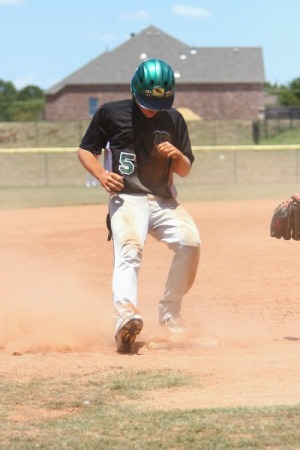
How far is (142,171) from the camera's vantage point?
7121 millimetres

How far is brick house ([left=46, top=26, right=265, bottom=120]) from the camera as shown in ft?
209

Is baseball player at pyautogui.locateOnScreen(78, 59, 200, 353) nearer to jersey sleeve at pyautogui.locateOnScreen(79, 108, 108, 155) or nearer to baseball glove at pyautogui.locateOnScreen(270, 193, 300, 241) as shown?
jersey sleeve at pyautogui.locateOnScreen(79, 108, 108, 155)

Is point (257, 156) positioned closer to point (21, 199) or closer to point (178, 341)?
point (21, 199)

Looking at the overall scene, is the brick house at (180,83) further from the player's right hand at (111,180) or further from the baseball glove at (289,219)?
the player's right hand at (111,180)

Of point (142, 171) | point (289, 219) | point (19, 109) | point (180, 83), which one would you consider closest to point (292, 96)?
point (180, 83)

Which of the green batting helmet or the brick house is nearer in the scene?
the green batting helmet

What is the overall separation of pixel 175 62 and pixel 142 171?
58.6 meters

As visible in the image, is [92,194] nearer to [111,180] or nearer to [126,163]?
[126,163]

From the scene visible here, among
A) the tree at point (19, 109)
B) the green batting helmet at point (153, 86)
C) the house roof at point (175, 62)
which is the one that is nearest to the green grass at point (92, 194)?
the green batting helmet at point (153, 86)

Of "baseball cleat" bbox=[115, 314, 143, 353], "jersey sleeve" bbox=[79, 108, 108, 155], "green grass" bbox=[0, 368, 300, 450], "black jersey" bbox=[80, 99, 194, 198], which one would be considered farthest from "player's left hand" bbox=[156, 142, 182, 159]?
"green grass" bbox=[0, 368, 300, 450]

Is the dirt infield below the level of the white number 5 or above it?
below

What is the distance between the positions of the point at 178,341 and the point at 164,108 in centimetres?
164

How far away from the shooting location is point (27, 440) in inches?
177

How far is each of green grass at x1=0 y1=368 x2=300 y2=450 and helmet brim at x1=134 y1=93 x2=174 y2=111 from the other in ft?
6.63
